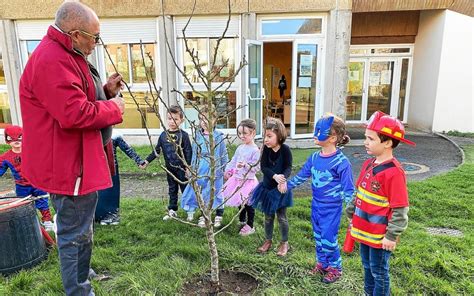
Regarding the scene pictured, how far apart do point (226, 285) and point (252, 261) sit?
410 mm

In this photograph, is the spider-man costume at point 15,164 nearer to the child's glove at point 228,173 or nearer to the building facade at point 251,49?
the child's glove at point 228,173

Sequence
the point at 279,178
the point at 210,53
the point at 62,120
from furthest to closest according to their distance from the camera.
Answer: the point at 210,53 < the point at 279,178 < the point at 62,120

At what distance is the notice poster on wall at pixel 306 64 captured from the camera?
8945 mm

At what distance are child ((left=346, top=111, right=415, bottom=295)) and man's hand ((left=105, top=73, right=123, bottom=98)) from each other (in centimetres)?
201

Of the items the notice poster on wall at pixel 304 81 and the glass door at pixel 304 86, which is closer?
the glass door at pixel 304 86

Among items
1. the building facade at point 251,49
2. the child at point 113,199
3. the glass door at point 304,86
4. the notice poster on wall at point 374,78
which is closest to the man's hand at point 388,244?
the child at point 113,199

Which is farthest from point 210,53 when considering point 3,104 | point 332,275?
point 332,275

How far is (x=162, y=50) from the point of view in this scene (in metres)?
8.81

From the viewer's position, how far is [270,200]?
3.47 metres

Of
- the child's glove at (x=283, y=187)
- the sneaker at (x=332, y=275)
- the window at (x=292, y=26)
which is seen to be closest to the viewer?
the sneaker at (x=332, y=275)

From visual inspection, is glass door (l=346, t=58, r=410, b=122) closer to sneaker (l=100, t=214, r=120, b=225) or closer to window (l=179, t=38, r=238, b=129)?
window (l=179, t=38, r=238, b=129)

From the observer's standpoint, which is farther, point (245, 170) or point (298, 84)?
point (298, 84)

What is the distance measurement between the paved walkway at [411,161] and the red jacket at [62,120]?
227cm

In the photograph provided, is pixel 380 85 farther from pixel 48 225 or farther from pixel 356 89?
pixel 48 225
